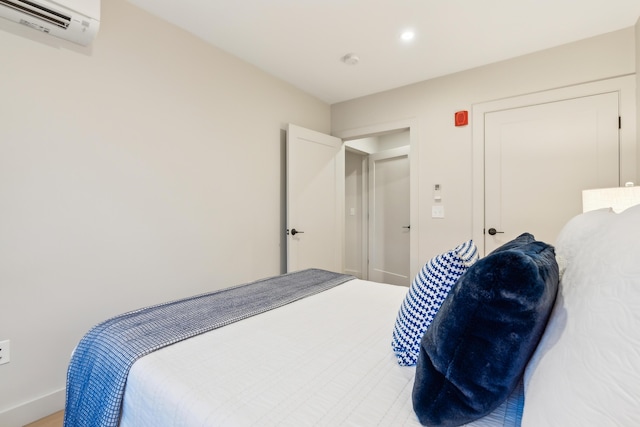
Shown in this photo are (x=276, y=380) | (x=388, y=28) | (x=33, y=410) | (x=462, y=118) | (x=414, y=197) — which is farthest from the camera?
(x=414, y=197)

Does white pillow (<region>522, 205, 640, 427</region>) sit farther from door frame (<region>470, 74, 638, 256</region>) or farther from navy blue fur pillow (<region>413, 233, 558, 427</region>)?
door frame (<region>470, 74, 638, 256</region>)

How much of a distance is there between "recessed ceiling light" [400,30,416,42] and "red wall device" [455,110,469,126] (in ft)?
3.06

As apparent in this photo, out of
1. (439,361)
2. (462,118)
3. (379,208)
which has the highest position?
(462,118)

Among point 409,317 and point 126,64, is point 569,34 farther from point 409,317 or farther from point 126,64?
point 126,64

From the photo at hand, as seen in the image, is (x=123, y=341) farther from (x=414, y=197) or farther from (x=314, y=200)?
(x=414, y=197)

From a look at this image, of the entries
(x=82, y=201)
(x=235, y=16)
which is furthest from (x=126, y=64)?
(x=82, y=201)

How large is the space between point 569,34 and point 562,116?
619 millimetres

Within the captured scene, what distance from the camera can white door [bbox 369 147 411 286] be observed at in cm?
422

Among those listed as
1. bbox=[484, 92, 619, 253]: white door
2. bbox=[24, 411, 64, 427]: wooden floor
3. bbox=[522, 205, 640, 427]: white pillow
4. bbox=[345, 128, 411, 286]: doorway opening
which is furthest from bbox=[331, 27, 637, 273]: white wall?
bbox=[24, 411, 64, 427]: wooden floor

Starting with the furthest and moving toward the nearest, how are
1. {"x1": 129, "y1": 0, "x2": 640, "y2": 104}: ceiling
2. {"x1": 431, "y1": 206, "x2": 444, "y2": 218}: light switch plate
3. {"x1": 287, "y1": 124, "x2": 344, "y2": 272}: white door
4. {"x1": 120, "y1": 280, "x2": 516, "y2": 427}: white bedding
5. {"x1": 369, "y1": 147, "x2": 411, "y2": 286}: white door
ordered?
{"x1": 369, "y1": 147, "x2": 411, "y2": 286}: white door → {"x1": 287, "y1": 124, "x2": 344, "y2": 272}: white door → {"x1": 431, "y1": 206, "x2": 444, "y2": 218}: light switch plate → {"x1": 129, "y1": 0, "x2": 640, "y2": 104}: ceiling → {"x1": 120, "y1": 280, "x2": 516, "y2": 427}: white bedding

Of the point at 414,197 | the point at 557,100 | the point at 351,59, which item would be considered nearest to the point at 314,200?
the point at 414,197

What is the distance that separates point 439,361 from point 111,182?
214 cm

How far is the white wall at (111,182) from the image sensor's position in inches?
62.5

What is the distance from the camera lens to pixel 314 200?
3.37 m
